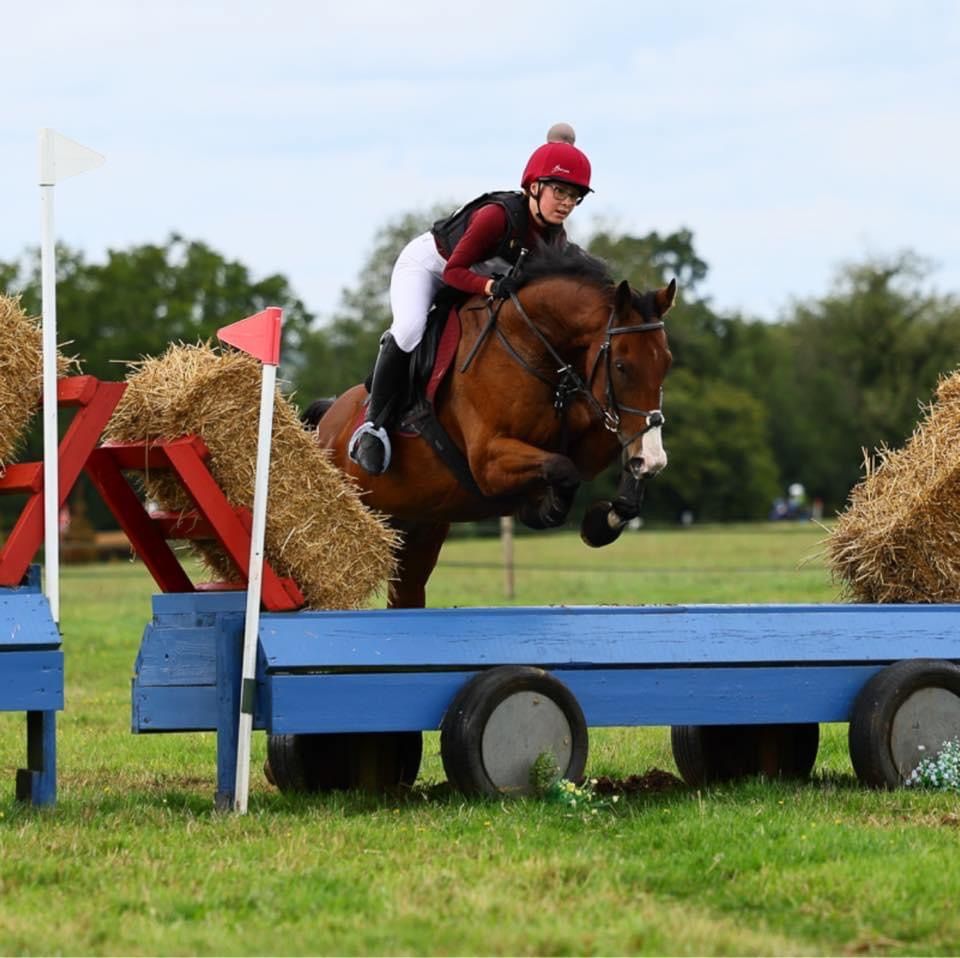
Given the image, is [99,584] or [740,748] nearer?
[740,748]

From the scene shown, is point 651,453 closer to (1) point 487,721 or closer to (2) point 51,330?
(1) point 487,721

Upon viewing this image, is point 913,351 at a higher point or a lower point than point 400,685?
higher

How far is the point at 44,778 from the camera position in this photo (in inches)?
239

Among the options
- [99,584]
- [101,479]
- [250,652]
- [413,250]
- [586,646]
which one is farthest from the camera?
[99,584]

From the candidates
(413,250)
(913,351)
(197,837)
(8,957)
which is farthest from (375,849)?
(913,351)

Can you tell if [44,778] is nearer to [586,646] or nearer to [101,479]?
[101,479]

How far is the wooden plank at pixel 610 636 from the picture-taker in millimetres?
6164

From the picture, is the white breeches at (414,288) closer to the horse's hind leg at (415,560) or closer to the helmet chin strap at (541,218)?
the helmet chin strap at (541,218)

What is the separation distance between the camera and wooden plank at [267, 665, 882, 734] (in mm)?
6066

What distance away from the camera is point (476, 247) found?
7148mm

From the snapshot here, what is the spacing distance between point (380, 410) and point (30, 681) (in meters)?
2.17

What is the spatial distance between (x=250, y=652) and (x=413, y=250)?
2.30 m

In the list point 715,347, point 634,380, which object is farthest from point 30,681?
point 715,347

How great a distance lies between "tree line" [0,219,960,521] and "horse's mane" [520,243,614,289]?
1804 inches
